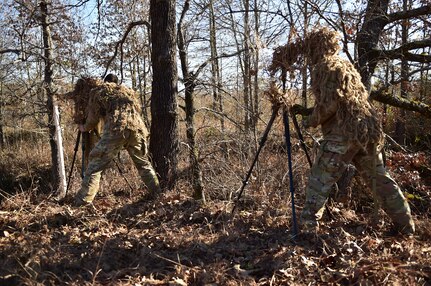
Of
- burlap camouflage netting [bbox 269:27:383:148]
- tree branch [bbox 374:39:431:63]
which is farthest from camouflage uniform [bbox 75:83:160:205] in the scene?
tree branch [bbox 374:39:431:63]

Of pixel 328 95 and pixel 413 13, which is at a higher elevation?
pixel 413 13

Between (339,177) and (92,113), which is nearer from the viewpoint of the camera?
(339,177)

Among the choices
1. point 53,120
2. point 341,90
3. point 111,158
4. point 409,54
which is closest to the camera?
point 341,90

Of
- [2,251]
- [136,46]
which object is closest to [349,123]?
[2,251]

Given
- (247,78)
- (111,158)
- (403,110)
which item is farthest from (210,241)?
(403,110)

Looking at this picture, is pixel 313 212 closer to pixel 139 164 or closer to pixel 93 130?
pixel 139 164

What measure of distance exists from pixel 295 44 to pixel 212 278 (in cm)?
290

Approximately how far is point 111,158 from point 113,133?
39 cm

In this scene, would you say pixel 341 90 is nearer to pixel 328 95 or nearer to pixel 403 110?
pixel 328 95

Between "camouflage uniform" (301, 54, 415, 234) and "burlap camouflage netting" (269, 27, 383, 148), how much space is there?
0.01m

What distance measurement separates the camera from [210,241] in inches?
169

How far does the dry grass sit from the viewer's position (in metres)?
3.40

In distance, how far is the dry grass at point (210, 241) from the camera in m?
3.40

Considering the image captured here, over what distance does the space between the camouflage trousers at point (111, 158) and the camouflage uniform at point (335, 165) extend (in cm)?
253
